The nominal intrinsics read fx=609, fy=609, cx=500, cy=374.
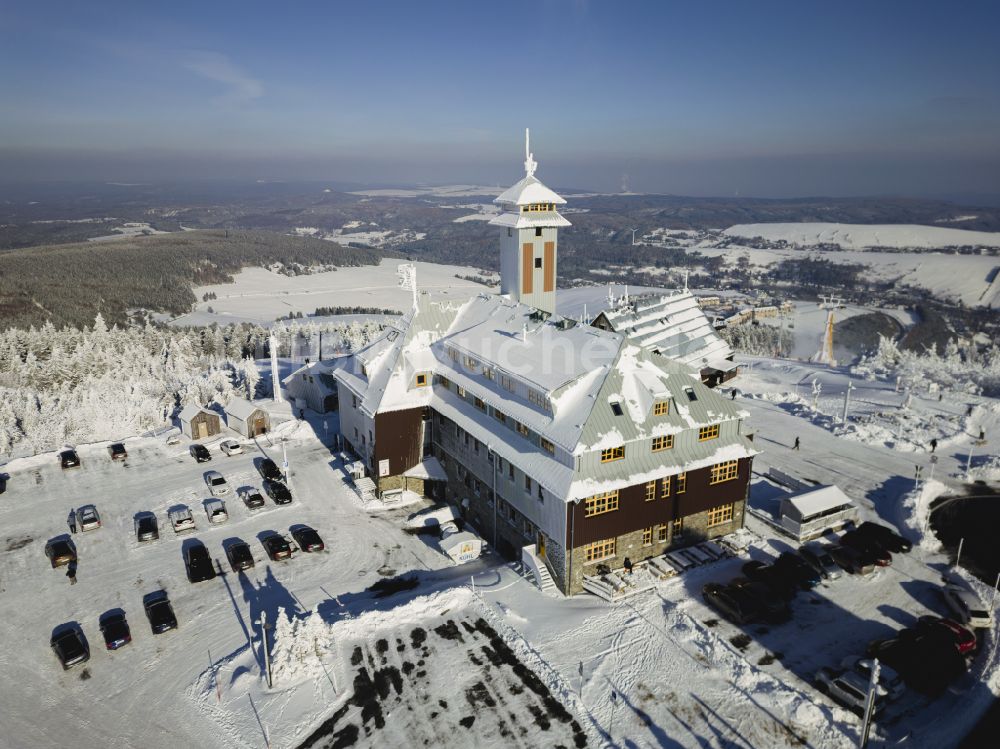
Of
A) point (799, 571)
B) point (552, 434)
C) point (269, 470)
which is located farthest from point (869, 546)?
point (269, 470)

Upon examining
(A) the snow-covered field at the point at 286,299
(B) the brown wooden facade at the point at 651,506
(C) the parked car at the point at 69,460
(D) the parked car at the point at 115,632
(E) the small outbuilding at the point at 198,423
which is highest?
(B) the brown wooden facade at the point at 651,506

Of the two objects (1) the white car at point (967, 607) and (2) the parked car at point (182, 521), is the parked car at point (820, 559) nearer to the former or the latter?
(1) the white car at point (967, 607)

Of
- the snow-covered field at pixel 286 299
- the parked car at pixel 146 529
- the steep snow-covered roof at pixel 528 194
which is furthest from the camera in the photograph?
the snow-covered field at pixel 286 299

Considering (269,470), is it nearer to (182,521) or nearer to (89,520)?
(182,521)

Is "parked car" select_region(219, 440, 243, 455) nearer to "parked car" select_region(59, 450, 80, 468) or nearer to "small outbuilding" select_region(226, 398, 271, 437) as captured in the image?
"small outbuilding" select_region(226, 398, 271, 437)

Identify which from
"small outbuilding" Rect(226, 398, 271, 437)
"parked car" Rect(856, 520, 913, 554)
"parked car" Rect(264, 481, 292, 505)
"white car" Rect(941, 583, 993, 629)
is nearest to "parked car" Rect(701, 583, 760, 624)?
"white car" Rect(941, 583, 993, 629)

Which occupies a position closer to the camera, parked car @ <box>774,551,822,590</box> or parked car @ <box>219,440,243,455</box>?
parked car @ <box>774,551,822,590</box>

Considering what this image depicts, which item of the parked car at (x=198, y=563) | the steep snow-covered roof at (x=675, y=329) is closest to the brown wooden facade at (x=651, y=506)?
the parked car at (x=198, y=563)
